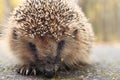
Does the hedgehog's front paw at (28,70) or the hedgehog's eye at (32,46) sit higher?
the hedgehog's eye at (32,46)

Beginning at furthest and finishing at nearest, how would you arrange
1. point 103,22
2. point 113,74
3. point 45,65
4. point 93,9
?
point 103,22 → point 93,9 → point 113,74 → point 45,65

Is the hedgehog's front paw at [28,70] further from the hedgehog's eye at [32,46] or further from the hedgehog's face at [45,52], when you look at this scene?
the hedgehog's eye at [32,46]

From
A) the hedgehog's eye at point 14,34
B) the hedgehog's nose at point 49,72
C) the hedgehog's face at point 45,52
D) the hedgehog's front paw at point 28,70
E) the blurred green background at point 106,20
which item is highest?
the blurred green background at point 106,20

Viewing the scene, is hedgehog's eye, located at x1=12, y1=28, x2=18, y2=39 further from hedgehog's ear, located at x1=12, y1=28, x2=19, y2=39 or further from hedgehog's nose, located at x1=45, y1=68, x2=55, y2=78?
hedgehog's nose, located at x1=45, y1=68, x2=55, y2=78

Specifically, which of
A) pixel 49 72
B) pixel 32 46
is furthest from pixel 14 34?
pixel 49 72

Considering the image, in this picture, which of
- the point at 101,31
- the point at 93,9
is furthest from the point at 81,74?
the point at 101,31

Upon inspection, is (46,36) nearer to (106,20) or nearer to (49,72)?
(49,72)

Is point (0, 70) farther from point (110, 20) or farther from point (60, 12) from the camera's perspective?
point (110, 20)

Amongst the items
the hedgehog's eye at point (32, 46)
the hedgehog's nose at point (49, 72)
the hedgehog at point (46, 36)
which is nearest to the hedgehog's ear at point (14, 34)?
the hedgehog at point (46, 36)
